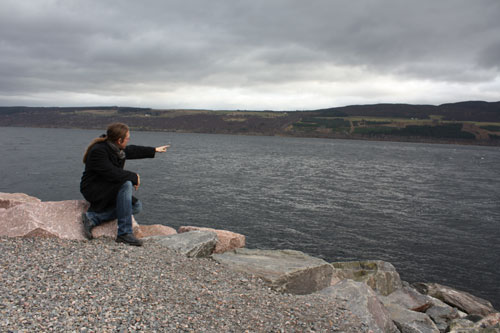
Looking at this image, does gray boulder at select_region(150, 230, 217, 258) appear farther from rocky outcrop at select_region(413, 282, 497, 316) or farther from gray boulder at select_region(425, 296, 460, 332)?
rocky outcrop at select_region(413, 282, 497, 316)

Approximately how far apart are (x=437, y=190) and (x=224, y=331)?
43407 mm

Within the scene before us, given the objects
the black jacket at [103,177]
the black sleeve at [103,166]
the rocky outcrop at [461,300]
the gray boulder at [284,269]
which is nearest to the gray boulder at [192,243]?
the gray boulder at [284,269]

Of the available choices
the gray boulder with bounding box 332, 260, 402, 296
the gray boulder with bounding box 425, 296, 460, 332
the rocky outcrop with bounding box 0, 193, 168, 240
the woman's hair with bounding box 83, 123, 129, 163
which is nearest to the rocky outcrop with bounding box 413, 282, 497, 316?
the gray boulder with bounding box 425, 296, 460, 332

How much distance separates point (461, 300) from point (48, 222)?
14.5 meters

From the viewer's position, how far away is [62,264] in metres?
6.52

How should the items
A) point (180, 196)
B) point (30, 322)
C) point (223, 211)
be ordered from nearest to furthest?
point (30, 322) → point (223, 211) → point (180, 196)

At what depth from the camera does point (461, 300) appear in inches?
529

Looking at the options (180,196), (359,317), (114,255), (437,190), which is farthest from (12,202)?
(437,190)

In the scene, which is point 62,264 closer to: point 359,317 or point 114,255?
point 114,255

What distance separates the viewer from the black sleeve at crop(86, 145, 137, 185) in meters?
7.73

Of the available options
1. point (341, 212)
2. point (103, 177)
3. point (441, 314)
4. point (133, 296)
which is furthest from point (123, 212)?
point (341, 212)

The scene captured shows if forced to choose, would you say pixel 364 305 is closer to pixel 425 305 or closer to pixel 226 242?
pixel 226 242

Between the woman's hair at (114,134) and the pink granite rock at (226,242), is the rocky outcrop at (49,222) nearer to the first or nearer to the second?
the woman's hair at (114,134)

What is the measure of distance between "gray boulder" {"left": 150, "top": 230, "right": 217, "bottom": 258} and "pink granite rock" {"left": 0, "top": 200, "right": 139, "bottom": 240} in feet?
4.48
